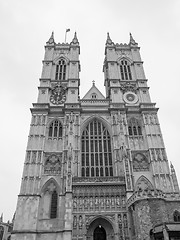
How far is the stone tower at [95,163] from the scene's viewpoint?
18.4 m

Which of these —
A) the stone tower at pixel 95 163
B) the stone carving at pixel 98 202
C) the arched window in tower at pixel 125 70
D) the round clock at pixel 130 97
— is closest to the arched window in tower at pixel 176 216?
the stone tower at pixel 95 163

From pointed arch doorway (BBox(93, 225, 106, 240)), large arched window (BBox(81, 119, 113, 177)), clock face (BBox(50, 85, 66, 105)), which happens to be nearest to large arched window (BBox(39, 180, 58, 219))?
large arched window (BBox(81, 119, 113, 177))

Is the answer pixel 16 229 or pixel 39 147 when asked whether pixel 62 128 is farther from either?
pixel 16 229

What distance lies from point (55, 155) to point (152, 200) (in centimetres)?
1132

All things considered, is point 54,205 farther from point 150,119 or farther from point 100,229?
point 150,119

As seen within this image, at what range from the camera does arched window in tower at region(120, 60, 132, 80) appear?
1232 inches

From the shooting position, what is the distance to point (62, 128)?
85.1ft

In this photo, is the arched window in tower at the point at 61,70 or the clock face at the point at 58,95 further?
the arched window in tower at the point at 61,70

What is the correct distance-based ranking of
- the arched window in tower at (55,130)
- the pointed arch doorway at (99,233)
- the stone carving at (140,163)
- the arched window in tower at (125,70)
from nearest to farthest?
1. the pointed arch doorway at (99,233)
2. the stone carving at (140,163)
3. the arched window in tower at (55,130)
4. the arched window in tower at (125,70)

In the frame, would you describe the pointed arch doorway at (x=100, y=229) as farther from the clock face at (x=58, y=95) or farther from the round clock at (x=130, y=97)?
the round clock at (x=130, y=97)

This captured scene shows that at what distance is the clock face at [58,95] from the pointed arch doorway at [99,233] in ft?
49.8

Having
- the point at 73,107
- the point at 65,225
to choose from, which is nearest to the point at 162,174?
the point at 65,225

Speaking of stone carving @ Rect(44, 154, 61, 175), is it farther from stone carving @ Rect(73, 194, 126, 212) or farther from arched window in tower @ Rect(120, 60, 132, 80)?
arched window in tower @ Rect(120, 60, 132, 80)

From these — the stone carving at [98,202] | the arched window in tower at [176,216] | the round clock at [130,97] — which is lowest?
the arched window in tower at [176,216]
